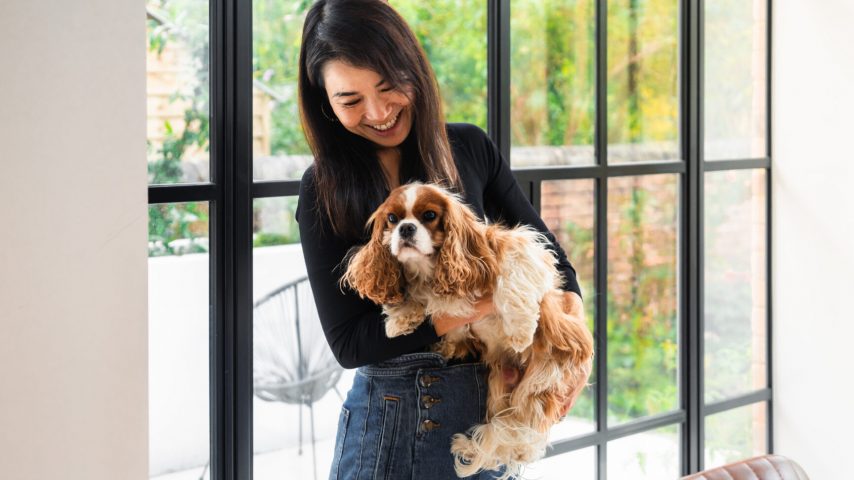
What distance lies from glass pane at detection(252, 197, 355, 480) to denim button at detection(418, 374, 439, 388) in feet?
2.22

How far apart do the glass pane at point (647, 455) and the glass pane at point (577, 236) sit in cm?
20

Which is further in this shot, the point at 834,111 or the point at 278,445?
the point at 834,111

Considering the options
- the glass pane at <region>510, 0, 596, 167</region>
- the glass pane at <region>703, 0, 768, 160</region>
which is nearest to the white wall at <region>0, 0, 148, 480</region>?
the glass pane at <region>510, 0, 596, 167</region>

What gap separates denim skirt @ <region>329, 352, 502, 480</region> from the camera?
155cm

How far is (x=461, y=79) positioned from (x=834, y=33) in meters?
1.64

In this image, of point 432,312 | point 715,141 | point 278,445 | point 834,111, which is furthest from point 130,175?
point 834,111

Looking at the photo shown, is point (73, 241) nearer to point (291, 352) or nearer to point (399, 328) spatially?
point (399, 328)

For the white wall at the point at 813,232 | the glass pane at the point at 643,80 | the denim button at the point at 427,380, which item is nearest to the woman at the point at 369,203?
the denim button at the point at 427,380

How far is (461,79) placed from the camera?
2.53 meters

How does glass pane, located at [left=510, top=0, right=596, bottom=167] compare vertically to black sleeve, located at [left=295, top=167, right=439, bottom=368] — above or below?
above

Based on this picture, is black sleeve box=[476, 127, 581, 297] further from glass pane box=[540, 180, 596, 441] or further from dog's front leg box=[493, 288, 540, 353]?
glass pane box=[540, 180, 596, 441]

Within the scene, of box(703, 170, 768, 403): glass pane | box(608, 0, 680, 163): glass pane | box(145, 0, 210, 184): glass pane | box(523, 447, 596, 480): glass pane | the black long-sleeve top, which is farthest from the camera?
box(703, 170, 768, 403): glass pane

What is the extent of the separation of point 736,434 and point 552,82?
1.73m

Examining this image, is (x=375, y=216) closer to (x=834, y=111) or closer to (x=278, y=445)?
(x=278, y=445)
